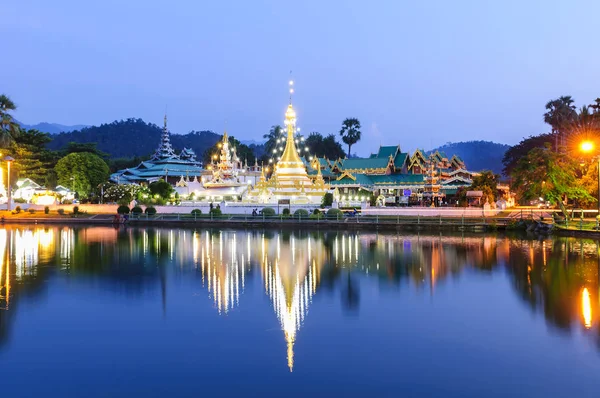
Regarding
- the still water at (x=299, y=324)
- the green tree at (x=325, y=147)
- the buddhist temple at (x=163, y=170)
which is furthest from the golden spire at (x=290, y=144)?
the green tree at (x=325, y=147)

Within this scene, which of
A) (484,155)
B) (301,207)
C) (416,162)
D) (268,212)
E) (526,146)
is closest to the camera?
(268,212)

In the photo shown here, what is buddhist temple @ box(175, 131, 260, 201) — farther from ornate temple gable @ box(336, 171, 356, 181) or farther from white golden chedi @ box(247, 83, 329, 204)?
ornate temple gable @ box(336, 171, 356, 181)

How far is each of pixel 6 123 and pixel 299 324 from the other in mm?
50709

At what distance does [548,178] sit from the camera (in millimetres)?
33719

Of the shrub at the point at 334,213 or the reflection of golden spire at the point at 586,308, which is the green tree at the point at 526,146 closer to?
the shrub at the point at 334,213

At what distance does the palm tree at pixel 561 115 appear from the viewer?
53.9 m

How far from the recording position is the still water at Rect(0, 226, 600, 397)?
8.56 m

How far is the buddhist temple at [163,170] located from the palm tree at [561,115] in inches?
1462

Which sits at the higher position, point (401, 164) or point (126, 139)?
point (126, 139)

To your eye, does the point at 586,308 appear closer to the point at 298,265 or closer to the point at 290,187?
the point at 298,265

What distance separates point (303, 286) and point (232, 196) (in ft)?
104

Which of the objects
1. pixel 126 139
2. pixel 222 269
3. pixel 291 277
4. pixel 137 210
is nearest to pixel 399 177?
pixel 137 210

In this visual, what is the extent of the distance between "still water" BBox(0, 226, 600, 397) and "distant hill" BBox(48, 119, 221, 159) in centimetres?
10460

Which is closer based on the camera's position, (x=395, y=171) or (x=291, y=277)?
(x=291, y=277)
